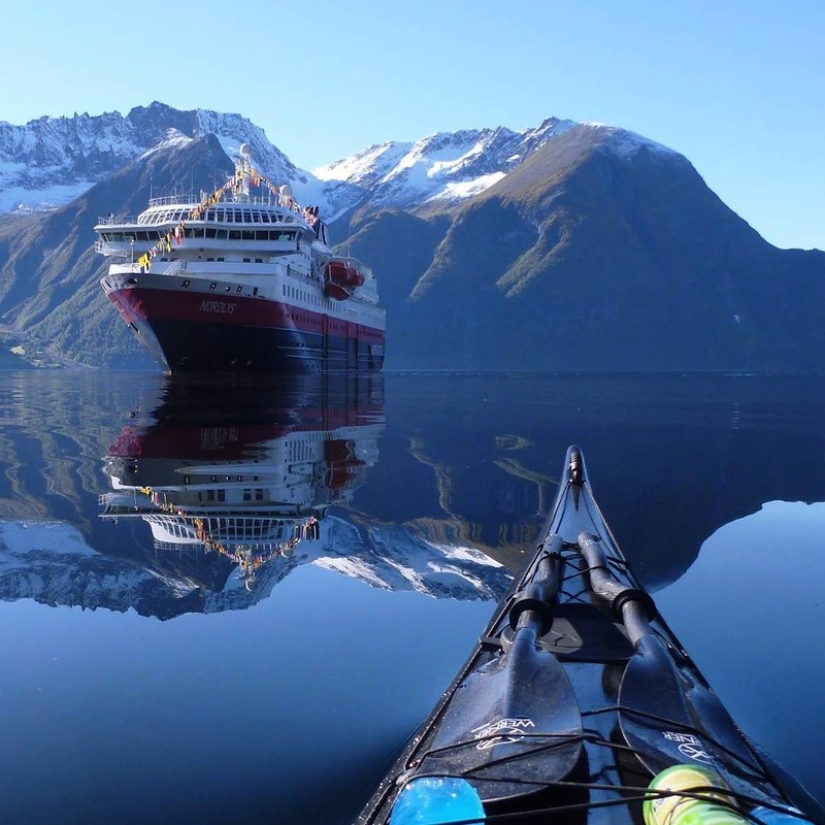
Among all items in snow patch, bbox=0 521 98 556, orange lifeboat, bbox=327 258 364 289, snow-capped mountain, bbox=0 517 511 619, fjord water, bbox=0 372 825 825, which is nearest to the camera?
fjord water, bbox=0 372 825 825

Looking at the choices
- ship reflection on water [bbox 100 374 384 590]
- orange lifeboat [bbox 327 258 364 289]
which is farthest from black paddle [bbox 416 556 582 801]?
orange lifeboat [bbox 327 258 364 289]

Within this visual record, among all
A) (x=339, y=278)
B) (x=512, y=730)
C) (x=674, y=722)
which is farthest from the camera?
(x=339, y=278)

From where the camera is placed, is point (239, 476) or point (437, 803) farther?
point (239, 476)

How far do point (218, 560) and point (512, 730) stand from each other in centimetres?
621

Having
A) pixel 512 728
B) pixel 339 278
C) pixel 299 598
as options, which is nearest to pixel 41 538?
pixel 299 598

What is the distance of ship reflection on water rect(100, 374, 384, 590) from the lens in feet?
33.0

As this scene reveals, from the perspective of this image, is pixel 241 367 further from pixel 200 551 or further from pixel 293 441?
pixel 200 551

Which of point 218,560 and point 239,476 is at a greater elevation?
point 239,476

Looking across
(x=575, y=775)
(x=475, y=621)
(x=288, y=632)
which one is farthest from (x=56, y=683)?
(x=575, y=775)

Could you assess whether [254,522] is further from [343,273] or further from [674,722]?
[343,273]

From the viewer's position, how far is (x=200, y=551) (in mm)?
9492

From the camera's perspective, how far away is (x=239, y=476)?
14219mm

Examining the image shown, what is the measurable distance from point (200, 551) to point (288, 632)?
284cm

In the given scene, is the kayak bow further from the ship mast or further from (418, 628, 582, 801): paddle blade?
the ship mast
